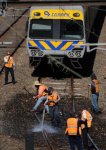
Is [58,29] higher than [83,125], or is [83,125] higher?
[58,29]

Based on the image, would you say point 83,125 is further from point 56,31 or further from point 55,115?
point 56,31

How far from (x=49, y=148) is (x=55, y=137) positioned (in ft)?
4.30

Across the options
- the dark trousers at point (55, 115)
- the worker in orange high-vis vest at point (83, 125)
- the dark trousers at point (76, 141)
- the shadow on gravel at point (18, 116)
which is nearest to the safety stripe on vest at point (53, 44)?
the shadow on gravel at point (18, 116)

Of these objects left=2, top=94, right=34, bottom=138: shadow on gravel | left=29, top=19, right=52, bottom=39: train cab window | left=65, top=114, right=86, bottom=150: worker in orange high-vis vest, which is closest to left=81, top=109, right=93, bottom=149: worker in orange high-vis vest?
left=65, top=114, right=86, bottom=150: worker in orange high-vis vest

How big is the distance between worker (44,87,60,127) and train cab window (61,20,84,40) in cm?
612

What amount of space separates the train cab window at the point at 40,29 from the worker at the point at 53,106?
20.2 feet

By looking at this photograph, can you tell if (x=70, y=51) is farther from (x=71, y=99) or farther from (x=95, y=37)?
(x=95, y=37)

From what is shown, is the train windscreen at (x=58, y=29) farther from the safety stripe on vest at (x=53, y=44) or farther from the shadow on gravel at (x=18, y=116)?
the shadow on gravel at (x=18, y=116)

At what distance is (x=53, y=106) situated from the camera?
19406mm

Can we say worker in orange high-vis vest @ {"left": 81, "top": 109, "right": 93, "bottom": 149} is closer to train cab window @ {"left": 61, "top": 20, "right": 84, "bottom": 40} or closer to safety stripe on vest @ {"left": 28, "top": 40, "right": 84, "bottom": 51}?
safety stripe on vest @ {"left": 28, "top": 40, "right": 84, "bottom": 51}

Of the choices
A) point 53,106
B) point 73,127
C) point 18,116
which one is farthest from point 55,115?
point 73,127

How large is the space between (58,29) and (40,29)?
0.83 metres

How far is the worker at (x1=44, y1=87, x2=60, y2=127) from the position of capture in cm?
1920

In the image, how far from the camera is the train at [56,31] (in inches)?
980
